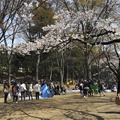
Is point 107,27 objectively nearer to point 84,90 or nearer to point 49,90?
point 84,90

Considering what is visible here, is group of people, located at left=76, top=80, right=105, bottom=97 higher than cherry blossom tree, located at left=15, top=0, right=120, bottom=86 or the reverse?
the reverse

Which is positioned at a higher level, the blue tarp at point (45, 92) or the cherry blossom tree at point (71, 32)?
the cherry blossom tree at point (71, 32)

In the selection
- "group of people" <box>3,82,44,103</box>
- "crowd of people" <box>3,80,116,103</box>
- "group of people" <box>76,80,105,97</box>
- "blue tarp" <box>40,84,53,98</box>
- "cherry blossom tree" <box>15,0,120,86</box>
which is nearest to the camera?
"cherry blossom tree" <box>15,0,120,86</box>

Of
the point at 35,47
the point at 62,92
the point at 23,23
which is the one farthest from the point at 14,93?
the point at 62,92

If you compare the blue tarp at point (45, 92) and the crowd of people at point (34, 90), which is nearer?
the crowd of people at point (34, 90)

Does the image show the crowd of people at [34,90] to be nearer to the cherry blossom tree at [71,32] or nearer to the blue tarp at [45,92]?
the blue tarp at [45,92]

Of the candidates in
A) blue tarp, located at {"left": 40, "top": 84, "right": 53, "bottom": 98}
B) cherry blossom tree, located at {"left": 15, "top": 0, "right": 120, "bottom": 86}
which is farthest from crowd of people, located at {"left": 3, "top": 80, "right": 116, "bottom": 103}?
cherry blossom tree, located at {"left": 15, "top": 0, "right": 120, "bottom": 86}

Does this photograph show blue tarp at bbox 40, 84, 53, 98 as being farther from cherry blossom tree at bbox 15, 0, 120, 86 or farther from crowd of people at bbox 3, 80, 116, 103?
cherry blossom tree at bbox 15, 0, 120, 86

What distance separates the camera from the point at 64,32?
16.7 meters

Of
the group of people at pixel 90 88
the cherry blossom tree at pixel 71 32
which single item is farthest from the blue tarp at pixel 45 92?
the cherry blossom tree at pixel 71 32

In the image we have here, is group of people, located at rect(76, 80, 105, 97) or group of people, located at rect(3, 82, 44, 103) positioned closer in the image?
A: group of people, located at rect(3, 82, 44, 103)

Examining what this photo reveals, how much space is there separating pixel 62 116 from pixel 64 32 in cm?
524

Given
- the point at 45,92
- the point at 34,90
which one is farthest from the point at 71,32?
the point at 45,92

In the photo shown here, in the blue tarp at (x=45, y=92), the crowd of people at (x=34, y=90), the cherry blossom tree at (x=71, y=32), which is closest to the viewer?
the cherry blossom tree at (x=71, y=32)
